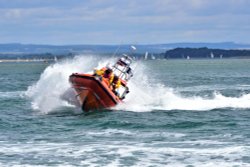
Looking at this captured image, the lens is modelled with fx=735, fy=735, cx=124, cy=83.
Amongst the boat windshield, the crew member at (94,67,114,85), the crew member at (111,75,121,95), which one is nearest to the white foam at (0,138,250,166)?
the crew member at (94,67,114,85)

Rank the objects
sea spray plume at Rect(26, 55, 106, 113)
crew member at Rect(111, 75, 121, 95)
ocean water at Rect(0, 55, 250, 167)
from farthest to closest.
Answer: sea spray plume at Rect(26, 55, 106, 113) < crew member at Rect(111, 75, 121, 95) < ocean water at Rect(0, 55, 250, 167)

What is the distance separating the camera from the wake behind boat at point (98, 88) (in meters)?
39.4

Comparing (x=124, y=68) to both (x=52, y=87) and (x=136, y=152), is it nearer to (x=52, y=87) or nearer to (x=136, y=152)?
(x=52, y=87)

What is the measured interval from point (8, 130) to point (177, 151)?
31.9 ft

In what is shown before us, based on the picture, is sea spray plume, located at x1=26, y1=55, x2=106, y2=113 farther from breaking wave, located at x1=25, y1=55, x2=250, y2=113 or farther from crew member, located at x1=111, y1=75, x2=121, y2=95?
crew member, located at x1=111, y1=75, x2=121, y2=95

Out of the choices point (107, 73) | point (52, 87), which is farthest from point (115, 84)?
point (52, 87)

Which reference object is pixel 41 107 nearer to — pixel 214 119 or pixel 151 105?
pixel 151 105

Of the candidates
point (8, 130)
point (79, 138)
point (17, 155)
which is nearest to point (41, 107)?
point (8, 130)

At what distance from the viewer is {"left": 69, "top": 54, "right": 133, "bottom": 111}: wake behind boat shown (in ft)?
129

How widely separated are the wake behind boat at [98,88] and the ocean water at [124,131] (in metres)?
0.57

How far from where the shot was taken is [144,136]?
30.8m

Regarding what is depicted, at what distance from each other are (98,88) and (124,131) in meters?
7.05

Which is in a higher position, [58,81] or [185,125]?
[58,81]

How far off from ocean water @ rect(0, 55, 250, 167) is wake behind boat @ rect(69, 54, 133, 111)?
1.86 ft
